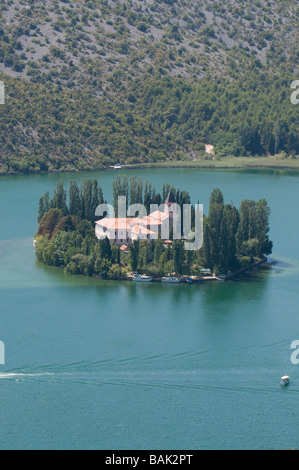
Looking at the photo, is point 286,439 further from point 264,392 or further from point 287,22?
point 287,22

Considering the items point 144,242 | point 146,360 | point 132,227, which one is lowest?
point 146,360

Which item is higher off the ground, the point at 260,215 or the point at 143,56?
the point at 143,56

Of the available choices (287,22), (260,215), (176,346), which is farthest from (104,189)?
(287,22)

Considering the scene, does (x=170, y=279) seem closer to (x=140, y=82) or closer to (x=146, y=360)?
(x=146, y=360)

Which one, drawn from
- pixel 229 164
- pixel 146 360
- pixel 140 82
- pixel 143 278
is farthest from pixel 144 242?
pixel 140 82
